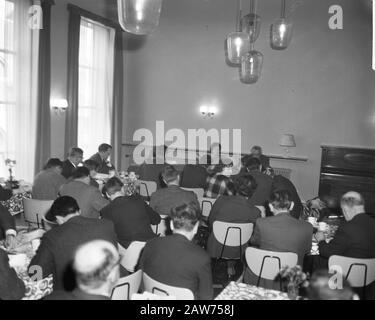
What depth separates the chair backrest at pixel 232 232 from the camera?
4586 millimetres

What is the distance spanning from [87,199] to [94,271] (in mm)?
2932

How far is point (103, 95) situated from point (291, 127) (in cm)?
492

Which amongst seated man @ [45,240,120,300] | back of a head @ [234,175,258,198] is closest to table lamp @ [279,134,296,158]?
back of a head @ [234,175,258,198]

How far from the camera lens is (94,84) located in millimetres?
10430

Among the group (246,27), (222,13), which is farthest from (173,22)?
(246,27)

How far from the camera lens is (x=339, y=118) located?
30.7ft

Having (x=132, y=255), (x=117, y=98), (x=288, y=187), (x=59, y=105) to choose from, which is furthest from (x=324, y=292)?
(x=117, y=98)

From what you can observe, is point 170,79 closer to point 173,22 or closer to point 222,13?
point 173,22

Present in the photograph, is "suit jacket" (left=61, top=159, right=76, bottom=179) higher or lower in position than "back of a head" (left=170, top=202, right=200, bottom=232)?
higher

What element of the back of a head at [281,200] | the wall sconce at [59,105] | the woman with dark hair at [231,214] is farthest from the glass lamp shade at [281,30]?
the wall sconce at [59,105]

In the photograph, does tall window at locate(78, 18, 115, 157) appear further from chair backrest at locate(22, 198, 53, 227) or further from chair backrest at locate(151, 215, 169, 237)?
chair backrest at locate(151, 215, 169, 237)

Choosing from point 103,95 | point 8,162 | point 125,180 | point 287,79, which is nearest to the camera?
point 8,162

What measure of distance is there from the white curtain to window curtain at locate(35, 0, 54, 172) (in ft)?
0.33

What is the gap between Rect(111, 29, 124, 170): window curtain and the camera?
11008mm
